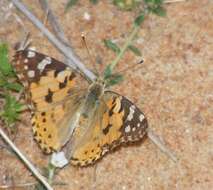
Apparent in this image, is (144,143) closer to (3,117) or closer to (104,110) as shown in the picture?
(104,110)

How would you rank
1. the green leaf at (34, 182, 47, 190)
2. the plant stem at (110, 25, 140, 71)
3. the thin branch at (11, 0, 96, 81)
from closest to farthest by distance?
the green leaf at (34, 182, 47, 190)
the thin branch at (11, 0, 96, 81)
the plant stem at (110, 25, 140, 71)

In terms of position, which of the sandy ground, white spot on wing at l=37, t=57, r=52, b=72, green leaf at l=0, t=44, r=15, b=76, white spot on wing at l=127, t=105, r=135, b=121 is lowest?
the sandy ground

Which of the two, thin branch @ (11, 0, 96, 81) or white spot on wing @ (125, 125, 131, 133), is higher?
thin branch @ (11, 0, 96, 81)

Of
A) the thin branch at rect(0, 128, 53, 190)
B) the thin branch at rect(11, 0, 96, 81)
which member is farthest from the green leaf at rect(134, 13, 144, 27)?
the thin branch at rect(0, 128, 53, 190)

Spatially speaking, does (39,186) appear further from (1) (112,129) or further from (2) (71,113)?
(1) (112,129)

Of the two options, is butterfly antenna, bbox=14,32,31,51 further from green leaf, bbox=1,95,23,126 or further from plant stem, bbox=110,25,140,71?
plant stem, bbox=110,25,140,71

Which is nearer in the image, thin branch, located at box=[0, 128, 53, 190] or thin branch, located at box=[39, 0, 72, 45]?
thin branch, located at box=[0, 128, 53, 190]

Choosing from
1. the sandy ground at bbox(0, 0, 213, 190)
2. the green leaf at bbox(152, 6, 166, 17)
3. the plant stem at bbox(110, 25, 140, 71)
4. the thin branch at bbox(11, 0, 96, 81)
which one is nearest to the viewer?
the sandy ground at bbox(0, 0, 213, 190)
